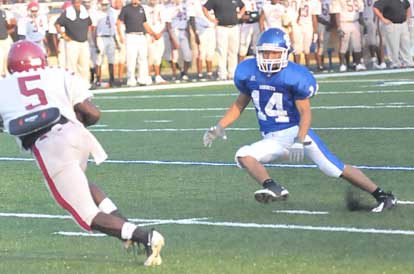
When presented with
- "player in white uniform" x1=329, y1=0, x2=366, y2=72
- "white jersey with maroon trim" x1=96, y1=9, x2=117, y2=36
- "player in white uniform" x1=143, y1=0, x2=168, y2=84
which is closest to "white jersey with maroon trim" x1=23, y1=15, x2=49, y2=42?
"white jersey with maroon trim" x1=96, y1=9, x2=117, y2=36

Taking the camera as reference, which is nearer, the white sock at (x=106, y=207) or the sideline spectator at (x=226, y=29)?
the white sock at (x=106, y=207)

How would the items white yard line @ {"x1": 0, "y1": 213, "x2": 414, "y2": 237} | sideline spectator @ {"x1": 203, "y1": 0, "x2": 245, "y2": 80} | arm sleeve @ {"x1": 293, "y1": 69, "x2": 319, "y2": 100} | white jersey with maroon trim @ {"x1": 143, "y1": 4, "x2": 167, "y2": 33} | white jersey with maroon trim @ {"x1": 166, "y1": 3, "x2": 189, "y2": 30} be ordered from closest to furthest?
white yard line @ {"x1": 0, "y1": 213, "x2": 414, "y2": 237}
arm sleeve @ {"x1": 293, "y1": 69, "x2": 319, "y2": 100}
sideline spectator @ {"x1": 203, "y1": 0, "x2": 245, "y2": 80}
white jersey with maroon trim @ {"x1": 143, "y1": 4, "x2": 167, "y2": 33}
white jersey with maroon trim @ {"x1": 166, "y1": 3, "x2": 189, "y2": 30}

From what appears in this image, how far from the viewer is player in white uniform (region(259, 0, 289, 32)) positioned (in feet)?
83.1

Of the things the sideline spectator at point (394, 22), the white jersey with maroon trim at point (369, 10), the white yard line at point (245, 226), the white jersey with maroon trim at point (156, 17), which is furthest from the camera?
the white jersey with maroon trim at point (369, 10)

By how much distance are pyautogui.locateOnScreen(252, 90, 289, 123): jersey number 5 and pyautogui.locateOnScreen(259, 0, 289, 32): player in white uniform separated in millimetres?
16051

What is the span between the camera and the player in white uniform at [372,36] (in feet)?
87.3

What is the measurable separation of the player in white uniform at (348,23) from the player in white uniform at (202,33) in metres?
2.74

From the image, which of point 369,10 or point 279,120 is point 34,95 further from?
point 369,10

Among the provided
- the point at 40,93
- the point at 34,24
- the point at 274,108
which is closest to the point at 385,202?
the point at 274,108

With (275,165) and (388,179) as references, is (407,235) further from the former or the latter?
(275,165)

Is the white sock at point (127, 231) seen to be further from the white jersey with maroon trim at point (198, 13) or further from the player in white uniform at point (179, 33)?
the player in white uniform at point (179, 33)

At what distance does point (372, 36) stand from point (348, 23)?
0.83 m

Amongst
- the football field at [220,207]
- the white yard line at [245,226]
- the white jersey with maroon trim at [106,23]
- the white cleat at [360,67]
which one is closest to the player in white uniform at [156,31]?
the white jersey with maroon trim at [106,23]

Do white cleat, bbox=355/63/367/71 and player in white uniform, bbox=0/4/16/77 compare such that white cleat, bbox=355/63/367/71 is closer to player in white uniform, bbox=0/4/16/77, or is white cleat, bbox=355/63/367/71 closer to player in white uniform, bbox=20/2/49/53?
player in white uniform, bbox=20/2/49/53
